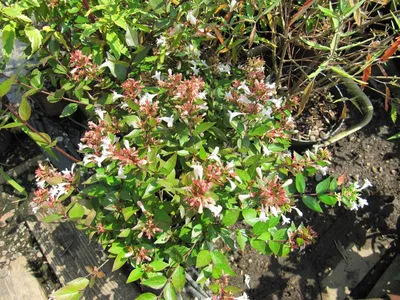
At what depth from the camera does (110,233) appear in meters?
1.41

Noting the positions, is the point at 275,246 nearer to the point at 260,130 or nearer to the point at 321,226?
the point at 260,130

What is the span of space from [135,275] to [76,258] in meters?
0.69

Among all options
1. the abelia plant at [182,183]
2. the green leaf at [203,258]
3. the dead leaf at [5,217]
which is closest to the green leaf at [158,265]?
the abelia plant at [182,183]

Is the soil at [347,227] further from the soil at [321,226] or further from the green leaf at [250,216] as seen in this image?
the green leaf at [250,216]

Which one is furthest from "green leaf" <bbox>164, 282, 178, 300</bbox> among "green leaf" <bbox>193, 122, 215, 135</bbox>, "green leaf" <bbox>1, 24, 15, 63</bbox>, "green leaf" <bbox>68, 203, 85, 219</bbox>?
"green leaf" <bbox>1, 24, 15, 63</bbox>

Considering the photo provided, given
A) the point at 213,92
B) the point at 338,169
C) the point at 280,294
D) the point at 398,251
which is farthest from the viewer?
the point at 338,169

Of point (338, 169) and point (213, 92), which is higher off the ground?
point (213, 92)

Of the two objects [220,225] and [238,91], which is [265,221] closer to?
[220,225]

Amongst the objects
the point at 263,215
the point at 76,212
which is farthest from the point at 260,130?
the point at 76,212

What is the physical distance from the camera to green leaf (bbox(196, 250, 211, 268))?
118 centimetres

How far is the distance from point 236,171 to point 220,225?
20cm

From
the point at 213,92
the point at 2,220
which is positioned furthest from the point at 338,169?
the point at 2,220

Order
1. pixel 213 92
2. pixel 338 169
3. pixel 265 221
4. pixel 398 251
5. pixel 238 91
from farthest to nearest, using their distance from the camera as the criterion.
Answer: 1. pixel 338 169
2. pixel 398 251
3. pixel 213 92
4. pixel 238 91
5. pixel 265 221

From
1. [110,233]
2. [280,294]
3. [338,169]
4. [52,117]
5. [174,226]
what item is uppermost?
[52,117]
